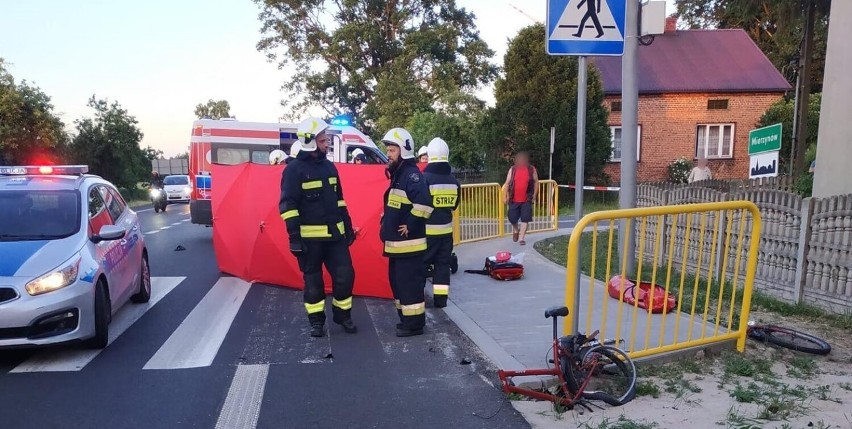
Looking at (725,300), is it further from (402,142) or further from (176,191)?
(176,191)

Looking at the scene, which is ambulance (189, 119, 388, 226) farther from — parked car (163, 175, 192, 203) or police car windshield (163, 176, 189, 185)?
police car windshield (163, 176, 189, 185)

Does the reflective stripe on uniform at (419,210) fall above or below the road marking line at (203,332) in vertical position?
above

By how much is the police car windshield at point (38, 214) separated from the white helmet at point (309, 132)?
88.1 inches

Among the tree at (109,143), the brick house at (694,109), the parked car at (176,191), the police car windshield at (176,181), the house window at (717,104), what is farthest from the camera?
the tree at (109,143)

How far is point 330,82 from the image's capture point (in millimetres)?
37594

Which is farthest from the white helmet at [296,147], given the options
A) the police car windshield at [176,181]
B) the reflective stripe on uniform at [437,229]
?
the police car windshield at [176,181]

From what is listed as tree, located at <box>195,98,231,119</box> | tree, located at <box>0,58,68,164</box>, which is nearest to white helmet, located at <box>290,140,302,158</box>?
tree, located at <box>0,58,68,164</box>

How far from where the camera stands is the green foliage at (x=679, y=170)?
26188mm

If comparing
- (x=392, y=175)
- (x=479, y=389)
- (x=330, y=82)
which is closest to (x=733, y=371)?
(x=479, y=389)

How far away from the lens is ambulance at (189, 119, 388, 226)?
1545cm

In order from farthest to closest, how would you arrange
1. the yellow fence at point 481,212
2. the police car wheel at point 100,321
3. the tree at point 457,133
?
the tree at point 457,133, the yellow fence at point 481,212, the police car wheel at point 100,321

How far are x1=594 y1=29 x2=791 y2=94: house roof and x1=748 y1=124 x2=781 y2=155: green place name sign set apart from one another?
16721mm

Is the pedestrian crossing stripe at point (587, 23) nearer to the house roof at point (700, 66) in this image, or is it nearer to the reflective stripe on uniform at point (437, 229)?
the reflective stripe on uniform at point (437, 229)

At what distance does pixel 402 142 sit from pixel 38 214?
3.54 metres
